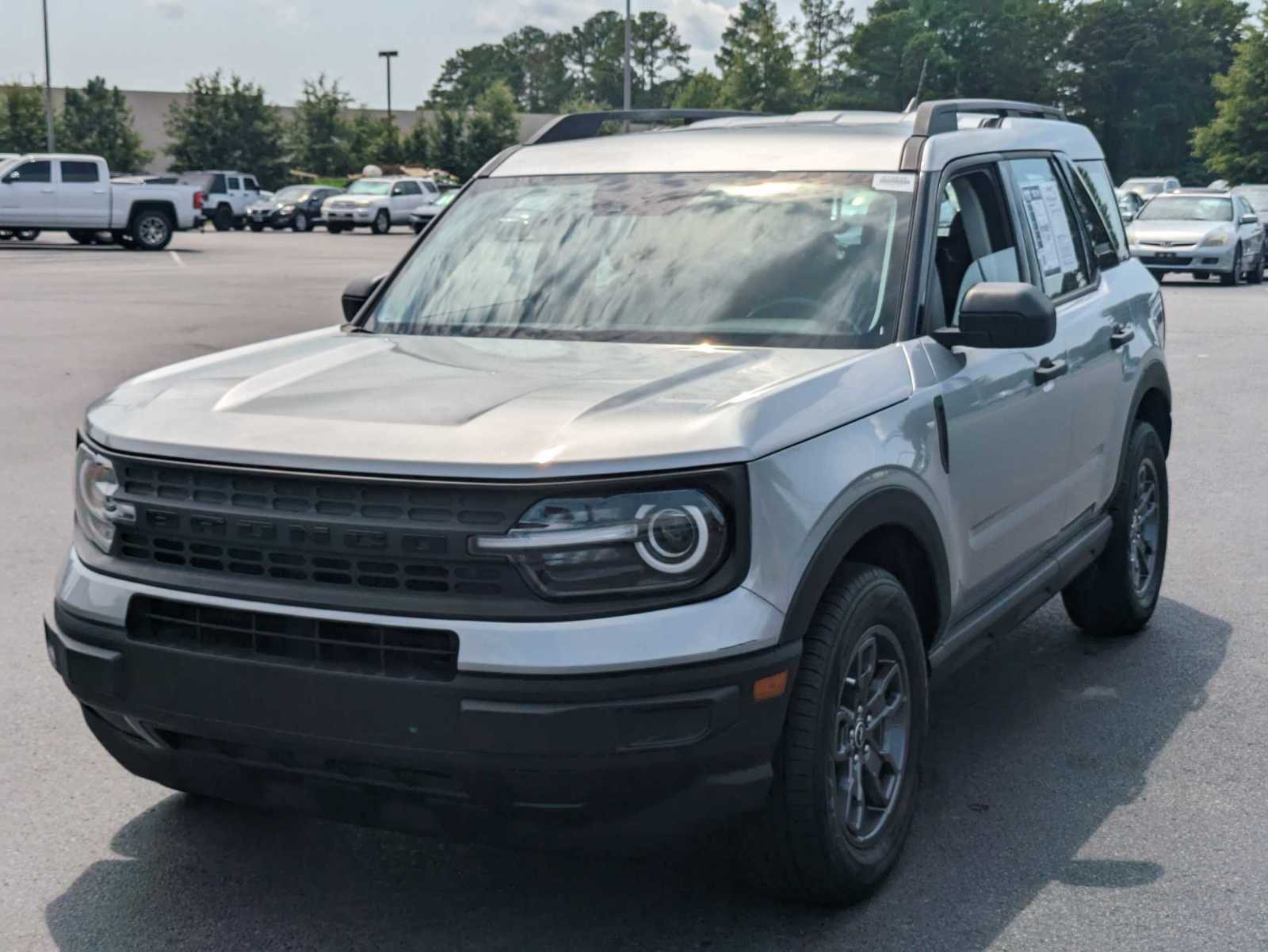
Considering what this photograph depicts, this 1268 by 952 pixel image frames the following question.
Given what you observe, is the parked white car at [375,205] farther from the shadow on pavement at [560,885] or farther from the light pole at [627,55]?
the shadow on pavement at [560,885]

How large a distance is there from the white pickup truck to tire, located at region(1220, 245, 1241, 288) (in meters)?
21.5

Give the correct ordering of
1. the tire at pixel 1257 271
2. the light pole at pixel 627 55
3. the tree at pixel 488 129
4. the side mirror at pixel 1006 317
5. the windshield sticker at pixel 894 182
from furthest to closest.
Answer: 1. the tree at pixel 488 129
2. the light pole at pixel 627 55
3. the tire at pixel 1257 271
4. the windshield sticker at pixel 894 182
5. the side mirror at pixel 1006 317

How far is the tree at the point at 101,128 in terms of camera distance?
6638 centimetres

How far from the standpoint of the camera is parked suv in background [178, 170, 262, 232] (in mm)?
51625

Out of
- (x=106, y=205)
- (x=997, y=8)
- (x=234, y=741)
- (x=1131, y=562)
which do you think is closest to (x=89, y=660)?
(x=234, y=741)

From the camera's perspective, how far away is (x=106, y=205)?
3447 cm

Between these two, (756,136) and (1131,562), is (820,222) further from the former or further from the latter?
(1131,562)

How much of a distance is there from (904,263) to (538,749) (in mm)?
1865

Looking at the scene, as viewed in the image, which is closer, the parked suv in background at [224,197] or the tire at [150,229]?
the tire at [150,229]

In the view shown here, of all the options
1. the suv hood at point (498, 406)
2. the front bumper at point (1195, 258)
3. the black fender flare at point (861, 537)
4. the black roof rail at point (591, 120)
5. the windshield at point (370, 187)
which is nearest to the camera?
the suv hood at point (498, 406)

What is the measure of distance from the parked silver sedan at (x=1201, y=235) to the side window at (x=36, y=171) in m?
21.6

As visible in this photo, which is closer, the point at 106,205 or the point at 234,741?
the point at 234,741

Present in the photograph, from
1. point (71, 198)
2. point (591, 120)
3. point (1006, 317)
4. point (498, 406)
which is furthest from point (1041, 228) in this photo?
point (71, 198)

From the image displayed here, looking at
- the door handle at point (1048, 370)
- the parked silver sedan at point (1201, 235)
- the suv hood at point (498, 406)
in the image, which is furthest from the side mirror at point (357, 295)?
the parked silver sedan at point (1201, 235)
